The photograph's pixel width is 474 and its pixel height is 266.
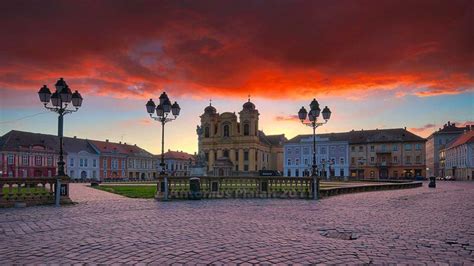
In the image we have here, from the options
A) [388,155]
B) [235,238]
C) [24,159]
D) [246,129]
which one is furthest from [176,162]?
[235,238]

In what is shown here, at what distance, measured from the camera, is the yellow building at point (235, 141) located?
97.7 metres

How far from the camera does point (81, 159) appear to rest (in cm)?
9619

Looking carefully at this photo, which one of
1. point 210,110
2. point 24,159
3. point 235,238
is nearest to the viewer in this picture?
point 235,238

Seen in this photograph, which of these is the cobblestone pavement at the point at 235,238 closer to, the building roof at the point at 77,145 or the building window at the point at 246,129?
the building window at the point at 246,129

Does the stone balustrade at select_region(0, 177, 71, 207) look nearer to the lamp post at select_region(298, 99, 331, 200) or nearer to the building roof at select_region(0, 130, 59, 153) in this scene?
the lamp post at select_region(298, 99, 331, 200)

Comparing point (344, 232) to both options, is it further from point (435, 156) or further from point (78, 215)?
point (435, 156)

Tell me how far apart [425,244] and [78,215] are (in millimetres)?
10768

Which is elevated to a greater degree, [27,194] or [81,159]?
[27,194]

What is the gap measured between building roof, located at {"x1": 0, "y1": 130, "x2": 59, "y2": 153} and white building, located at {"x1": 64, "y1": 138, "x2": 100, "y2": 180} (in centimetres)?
348

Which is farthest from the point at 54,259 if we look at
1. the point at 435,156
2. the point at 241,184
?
the point at 435,156

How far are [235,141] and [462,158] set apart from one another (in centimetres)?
5265

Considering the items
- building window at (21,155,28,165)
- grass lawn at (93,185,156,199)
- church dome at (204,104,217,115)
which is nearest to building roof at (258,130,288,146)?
church dome at (204,104,217,115)

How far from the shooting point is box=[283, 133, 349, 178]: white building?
94.5 meters

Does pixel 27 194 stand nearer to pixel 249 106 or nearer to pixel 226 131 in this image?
pixel 249 106
